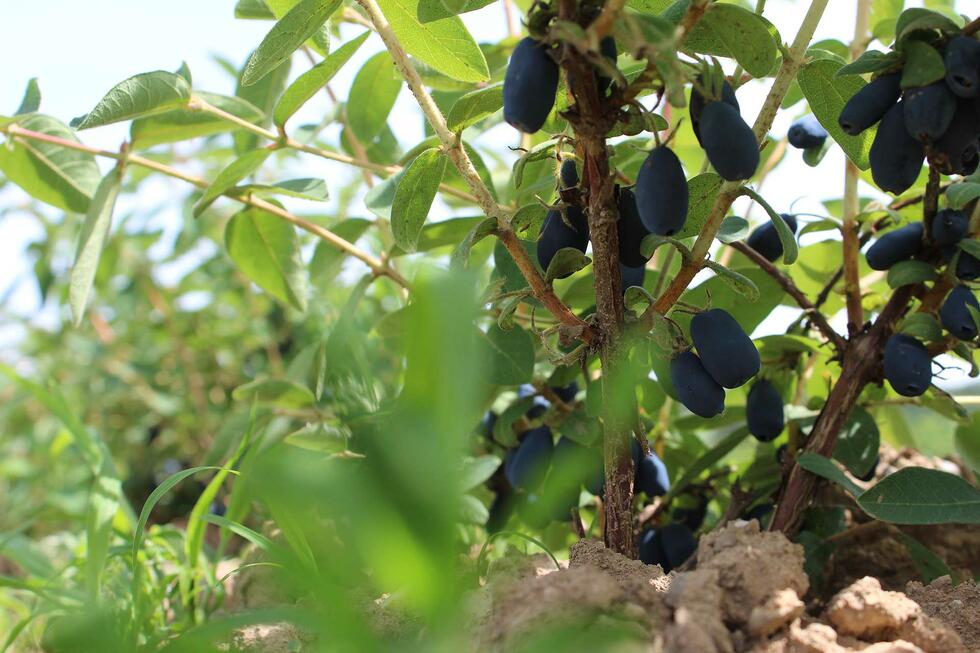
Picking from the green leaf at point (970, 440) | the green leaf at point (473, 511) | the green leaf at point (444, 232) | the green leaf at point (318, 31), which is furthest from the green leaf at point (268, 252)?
the green leaf at point (970, 440)

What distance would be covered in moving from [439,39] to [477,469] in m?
0.60

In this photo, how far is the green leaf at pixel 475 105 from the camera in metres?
1.00

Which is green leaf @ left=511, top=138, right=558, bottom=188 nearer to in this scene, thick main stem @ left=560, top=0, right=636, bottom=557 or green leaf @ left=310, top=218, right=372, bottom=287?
thick main stem @ left=560, top=0, right=636, bottom=557

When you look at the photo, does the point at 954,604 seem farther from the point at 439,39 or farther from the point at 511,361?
the point at 439,39

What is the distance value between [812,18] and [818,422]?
1.63 feet

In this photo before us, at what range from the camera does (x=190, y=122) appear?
4.72 feet

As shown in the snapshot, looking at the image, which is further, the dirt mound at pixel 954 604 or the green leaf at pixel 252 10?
the green leaf at pixel 252 10

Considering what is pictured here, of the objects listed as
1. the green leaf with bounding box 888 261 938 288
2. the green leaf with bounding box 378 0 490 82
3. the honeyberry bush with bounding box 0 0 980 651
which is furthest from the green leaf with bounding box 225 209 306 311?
the green leaf with bounding box 888 261 938 288

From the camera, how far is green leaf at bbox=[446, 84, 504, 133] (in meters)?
1.00

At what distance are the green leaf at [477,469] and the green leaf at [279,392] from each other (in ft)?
1.23

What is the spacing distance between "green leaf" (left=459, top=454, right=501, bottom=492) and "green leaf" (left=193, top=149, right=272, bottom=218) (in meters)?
0.51

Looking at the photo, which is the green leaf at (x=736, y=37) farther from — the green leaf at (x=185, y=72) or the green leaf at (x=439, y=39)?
the green leaf at (x=185, y=72)

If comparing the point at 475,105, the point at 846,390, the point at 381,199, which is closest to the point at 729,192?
the point at 475,105

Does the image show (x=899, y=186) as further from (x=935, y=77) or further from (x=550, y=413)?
(x=550, y=413)
